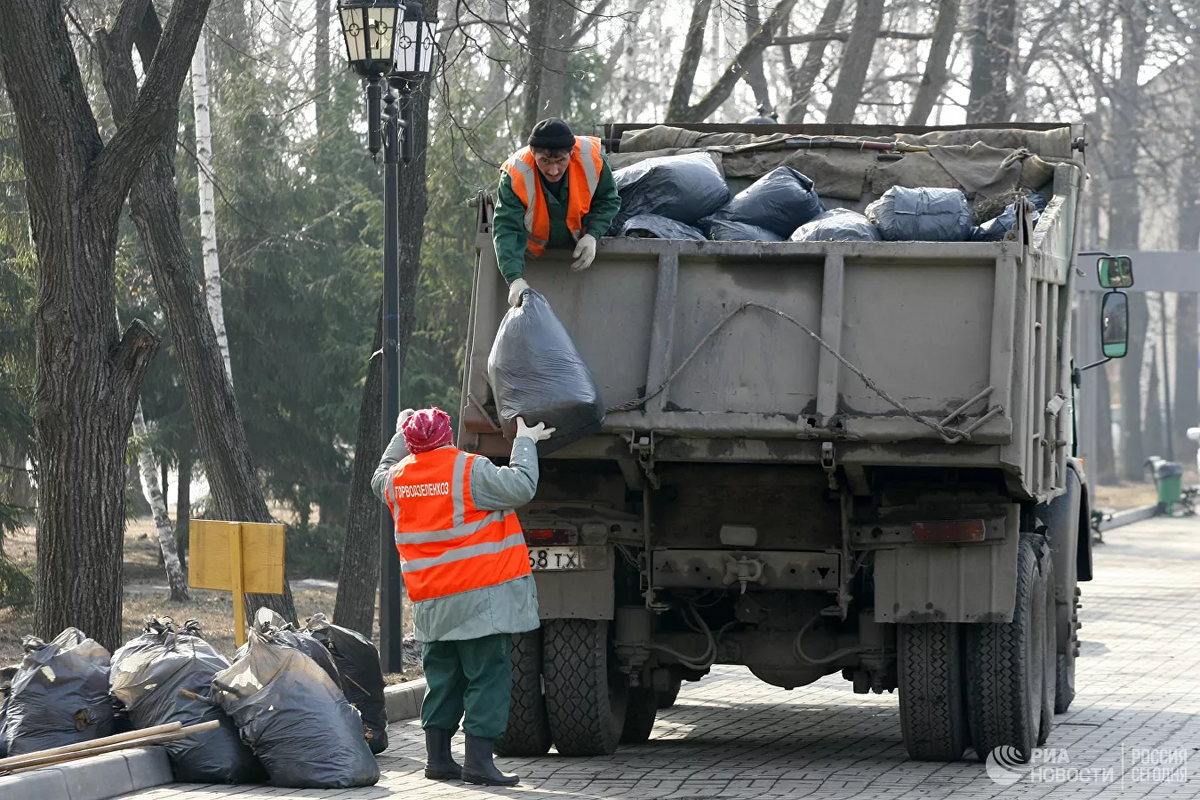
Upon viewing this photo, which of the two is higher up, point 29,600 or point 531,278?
point 531,278

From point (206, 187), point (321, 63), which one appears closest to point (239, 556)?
point (206, 187)

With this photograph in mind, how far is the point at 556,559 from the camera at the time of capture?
7.67 m

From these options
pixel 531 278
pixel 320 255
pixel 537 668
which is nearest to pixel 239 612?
pixel 537 668

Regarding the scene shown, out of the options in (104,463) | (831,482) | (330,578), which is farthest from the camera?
(330,578)

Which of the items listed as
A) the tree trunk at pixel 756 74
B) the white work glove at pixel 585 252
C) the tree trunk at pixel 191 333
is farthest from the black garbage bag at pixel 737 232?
the tree trunk at pixel 756 74

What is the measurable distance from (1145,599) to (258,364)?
36.4ft

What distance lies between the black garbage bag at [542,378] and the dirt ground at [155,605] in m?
3.53

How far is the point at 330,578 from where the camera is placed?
2159cm

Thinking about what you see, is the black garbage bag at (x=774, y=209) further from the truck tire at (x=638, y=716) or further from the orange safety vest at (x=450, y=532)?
the truck tire at (x=638, y=716)

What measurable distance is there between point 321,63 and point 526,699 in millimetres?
17664

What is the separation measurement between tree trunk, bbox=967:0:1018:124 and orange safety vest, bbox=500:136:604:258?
16.3m

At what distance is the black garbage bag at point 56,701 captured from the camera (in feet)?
23.0

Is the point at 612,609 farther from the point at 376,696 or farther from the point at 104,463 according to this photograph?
the point at 104,463

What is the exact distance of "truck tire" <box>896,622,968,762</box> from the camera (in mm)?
7508
